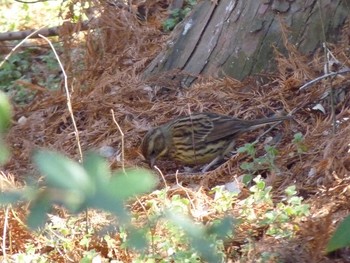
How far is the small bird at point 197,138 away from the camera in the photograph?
5277 mm

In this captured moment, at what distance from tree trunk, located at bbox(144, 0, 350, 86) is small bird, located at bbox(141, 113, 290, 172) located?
27.8 inches

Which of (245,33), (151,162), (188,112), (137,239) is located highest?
(137,239)

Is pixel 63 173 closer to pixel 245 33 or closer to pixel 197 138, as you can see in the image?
pixel 197 138

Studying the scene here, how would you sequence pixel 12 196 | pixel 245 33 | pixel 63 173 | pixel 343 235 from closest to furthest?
1. pixel 63 173
2. pixel 12 196
3. pixel 343 235
4. pixel 245 33

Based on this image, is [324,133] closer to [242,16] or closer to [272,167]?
[272,167]

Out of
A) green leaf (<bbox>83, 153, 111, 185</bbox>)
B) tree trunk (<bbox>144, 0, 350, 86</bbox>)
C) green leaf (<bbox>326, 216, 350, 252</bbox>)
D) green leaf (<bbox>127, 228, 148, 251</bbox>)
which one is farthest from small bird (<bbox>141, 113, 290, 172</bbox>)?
green leaf (<bbox>83, 153, 111, 185</bbox>)

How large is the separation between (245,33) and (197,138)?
972mm

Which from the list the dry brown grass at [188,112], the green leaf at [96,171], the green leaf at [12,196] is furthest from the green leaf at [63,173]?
the dry brown grass at [188,112]

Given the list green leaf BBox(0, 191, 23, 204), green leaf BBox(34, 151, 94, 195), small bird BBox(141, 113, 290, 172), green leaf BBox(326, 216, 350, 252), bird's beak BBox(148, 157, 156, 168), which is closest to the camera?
green leaf BBox(34, 151, 94, 195)

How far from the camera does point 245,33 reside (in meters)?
5.93

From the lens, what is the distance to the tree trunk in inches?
225

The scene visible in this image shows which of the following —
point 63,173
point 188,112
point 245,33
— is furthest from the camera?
point 245,33

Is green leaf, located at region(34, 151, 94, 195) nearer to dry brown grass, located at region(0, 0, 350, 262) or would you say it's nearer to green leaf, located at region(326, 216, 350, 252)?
green leaf, located at region(326, 216, 350, 252)

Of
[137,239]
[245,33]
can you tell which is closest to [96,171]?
[137,239]
